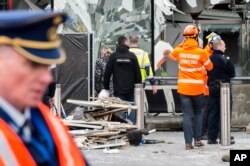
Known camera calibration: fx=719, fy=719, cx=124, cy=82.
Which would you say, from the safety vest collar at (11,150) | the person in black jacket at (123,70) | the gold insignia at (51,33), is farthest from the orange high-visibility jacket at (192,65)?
the safety vest collar at (11,150)

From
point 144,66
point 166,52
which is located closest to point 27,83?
point 144,66

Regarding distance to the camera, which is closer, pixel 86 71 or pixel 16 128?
pixel 16 128

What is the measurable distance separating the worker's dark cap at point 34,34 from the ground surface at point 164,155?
7656 mm

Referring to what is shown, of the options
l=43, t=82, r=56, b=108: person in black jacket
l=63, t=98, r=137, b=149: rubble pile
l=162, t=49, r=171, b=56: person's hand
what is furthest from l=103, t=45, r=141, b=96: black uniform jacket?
l=162, t=49, r=171, b=56: person's hand

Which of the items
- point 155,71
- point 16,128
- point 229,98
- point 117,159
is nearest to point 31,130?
point 16,128

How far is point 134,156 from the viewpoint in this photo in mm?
10734

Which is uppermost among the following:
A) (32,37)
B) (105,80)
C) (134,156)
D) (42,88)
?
(32,37)

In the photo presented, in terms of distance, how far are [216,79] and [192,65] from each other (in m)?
1.16

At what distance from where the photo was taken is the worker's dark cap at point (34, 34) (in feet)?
6.54

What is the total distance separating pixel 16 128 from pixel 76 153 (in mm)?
239

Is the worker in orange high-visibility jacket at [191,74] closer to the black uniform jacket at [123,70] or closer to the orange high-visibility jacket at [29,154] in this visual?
the black uniform jacket at [123,70]

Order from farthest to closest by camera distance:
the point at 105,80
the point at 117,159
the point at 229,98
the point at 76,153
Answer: the point at 105,80 < the point at 229,98 < the point at 117,159 < the point at 76,153

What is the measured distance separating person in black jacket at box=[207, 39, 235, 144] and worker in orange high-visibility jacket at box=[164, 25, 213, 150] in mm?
763

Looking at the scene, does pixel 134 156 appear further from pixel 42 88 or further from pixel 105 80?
pixel 42 88
